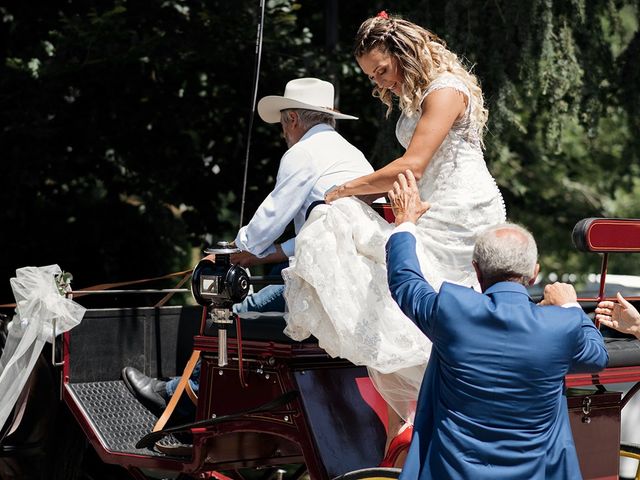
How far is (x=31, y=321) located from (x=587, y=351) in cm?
258

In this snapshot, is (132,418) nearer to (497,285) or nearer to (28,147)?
(497,285)

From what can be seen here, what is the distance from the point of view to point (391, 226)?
11.6 ft

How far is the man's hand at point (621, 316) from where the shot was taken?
322cm

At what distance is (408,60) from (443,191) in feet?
1.48

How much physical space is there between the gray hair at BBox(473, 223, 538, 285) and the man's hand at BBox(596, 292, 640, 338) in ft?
1.88

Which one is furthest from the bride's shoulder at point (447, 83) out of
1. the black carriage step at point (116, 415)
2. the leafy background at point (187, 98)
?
the leafy background at point (187, 98)

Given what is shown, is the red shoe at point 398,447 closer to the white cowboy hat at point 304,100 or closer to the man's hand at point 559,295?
the man's hand at point 559,295

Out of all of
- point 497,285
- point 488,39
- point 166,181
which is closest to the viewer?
point 497,285

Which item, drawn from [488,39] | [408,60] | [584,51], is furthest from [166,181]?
[408,60]

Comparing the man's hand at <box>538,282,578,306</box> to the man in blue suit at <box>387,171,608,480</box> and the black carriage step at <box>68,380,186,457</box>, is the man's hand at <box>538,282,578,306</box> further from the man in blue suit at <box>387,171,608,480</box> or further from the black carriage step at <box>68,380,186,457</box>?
the black carriage step at <box>68,380,186,457</box>

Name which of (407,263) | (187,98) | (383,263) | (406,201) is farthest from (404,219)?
(187,98)

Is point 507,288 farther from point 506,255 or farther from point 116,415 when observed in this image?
point 116,415

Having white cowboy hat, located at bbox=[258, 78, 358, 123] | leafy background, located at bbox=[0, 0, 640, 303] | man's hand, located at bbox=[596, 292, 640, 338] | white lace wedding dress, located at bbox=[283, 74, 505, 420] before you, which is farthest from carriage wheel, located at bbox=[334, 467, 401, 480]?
leafy background, located at bbox=[0, 0, 640, 303]

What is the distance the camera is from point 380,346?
3293 mm
